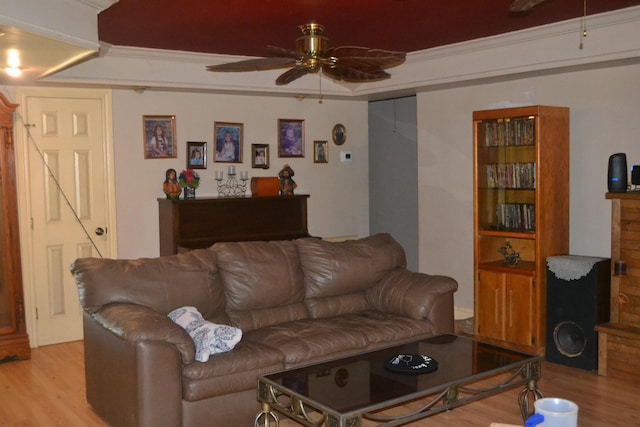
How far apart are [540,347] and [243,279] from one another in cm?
248

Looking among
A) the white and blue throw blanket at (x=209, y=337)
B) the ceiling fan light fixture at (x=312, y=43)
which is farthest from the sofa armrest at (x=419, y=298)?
the ceiling fan light fixture at (x=312, y=43)

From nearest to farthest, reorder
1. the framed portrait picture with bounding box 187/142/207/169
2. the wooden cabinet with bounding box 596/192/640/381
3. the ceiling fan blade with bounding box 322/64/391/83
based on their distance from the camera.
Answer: the ceiling fan blade with bounding box 322/64/391/83 → the wooden cabinet with bounding box 596/192/640/381 → the framed portrait picture with bounding box 187/142/207/169

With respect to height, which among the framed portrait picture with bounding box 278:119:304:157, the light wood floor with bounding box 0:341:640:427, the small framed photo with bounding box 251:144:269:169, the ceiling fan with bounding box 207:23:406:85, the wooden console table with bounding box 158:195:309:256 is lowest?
the light wood floor with bounding box 0:341:640:427

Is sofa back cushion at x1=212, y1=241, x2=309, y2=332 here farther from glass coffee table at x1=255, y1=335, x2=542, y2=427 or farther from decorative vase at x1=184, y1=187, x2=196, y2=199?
decorative vase at x1=184, y1=187, x2=196, y2=199

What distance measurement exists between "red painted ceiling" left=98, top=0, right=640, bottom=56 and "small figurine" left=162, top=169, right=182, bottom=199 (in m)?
1.18

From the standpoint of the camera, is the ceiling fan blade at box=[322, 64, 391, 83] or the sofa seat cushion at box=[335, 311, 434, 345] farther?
the sofa seat cushion at box=[335, 311, 434, 345]

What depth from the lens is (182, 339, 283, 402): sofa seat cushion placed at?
11.6 ft

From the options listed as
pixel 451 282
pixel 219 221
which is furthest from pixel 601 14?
pixel 219 221

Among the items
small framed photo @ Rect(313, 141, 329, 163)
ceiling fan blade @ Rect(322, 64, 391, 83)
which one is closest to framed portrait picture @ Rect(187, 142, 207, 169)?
small framed photo @ Rect(313, 141, 329, 163)

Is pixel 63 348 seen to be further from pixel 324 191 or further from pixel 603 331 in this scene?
pixel 603 331

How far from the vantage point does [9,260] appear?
5305 millimetres

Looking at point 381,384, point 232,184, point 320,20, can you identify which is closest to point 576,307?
point 381,384

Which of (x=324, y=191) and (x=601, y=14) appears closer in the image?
(x=601, y=14)

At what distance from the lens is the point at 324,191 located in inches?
287
